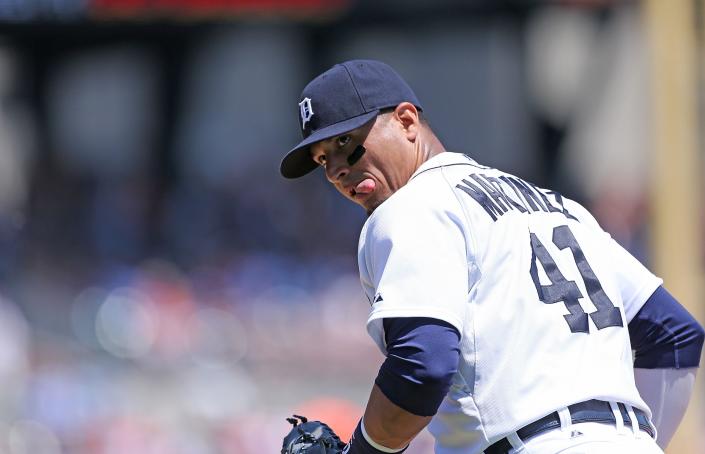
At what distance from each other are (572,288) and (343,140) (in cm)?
56

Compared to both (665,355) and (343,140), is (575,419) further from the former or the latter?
(343,140)

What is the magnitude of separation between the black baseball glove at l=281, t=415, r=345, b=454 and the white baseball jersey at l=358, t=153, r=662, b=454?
0.67ft

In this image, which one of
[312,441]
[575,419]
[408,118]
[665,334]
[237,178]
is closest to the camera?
[575,419]

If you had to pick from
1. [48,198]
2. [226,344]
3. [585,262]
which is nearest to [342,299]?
[226,344]

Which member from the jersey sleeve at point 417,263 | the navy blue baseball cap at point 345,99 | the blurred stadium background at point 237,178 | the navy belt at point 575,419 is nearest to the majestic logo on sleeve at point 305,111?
the navy blue baseball cap at point 345,99

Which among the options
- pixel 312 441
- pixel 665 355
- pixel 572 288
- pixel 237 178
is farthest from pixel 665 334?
pixel 237 178

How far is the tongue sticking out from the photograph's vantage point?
255cm

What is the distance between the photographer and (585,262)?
2.49 metres

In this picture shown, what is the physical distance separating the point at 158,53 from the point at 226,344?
3.09 metres

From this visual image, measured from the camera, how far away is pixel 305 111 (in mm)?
2562

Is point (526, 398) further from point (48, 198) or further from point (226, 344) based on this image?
point (48, 198)

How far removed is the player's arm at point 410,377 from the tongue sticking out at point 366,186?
1.26ft

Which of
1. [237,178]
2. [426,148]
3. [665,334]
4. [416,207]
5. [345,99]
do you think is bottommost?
[665,334]

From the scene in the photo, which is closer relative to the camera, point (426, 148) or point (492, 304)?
point (492, 304)
